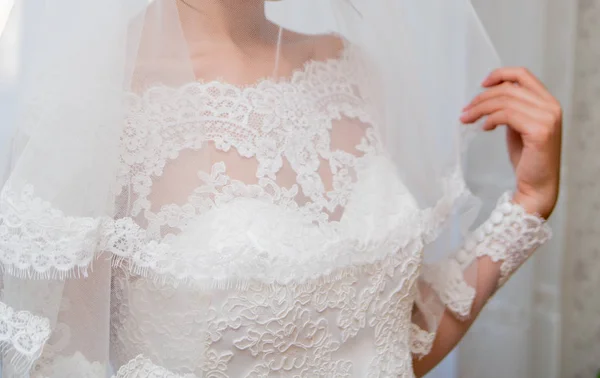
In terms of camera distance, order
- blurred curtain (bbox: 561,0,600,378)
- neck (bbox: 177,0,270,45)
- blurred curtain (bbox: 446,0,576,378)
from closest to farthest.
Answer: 1. neck (bbox: 177,0,270,45)
2. blurred curtain (bbox: 446,0,576,378)
3. blurred curtain (bbox: 561,0,600,378)

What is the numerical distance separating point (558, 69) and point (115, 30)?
115 cm

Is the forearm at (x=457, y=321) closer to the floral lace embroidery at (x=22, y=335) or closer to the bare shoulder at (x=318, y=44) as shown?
the bare shoulder at (x=318, y=44)

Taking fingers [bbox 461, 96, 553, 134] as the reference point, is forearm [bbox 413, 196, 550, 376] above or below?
below

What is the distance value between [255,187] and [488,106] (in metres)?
0.40

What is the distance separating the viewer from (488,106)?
94 cm

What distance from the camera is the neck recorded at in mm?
820

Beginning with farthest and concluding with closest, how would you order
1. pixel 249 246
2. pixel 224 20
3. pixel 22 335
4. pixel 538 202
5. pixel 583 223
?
pixel 583 223 → pixel 538 202 → pixel 224 20 → pixel 249 246 → pixel 22 335

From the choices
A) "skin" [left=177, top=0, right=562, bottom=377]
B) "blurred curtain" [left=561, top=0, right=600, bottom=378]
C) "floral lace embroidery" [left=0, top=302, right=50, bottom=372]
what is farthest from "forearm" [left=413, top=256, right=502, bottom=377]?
"blurred curtain" [left=561, top=0, right=600, bottom=378]

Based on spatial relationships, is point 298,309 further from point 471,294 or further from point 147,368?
point 471,294

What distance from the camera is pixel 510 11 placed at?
1.34m

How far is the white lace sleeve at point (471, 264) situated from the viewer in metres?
0.96

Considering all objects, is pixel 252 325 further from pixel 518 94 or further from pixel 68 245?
pixel 518 94

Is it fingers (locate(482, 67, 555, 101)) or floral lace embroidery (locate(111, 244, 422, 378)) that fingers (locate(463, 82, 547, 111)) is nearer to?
fingers (locate(482, 67, 555, 101))

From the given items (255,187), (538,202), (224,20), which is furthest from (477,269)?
(224,20)
